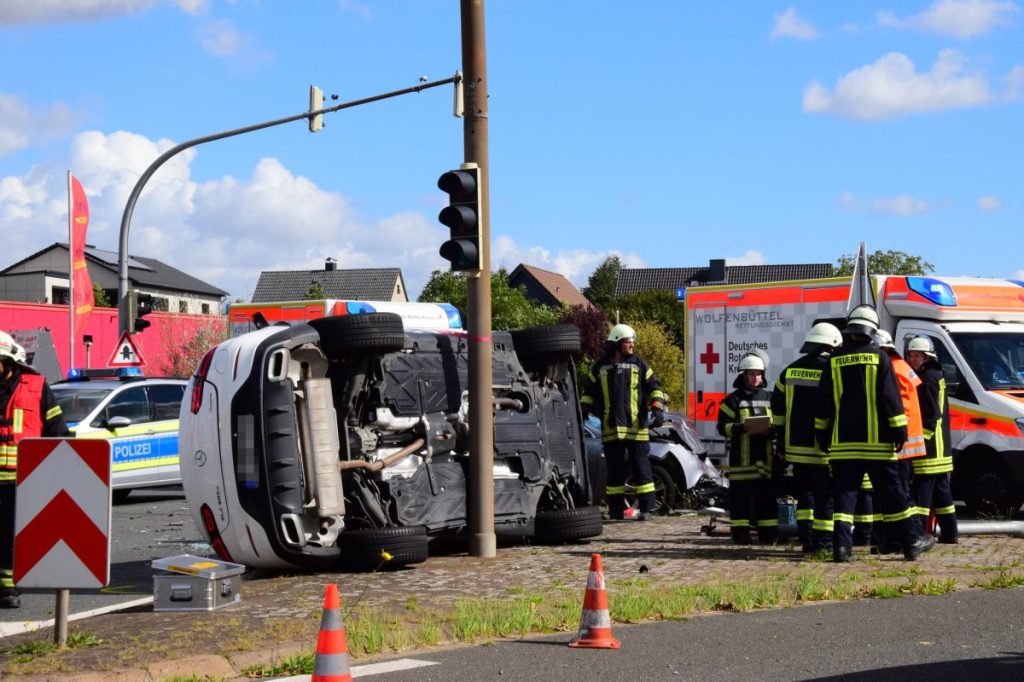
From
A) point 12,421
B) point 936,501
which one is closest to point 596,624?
point 12,421

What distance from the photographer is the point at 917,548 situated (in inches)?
429

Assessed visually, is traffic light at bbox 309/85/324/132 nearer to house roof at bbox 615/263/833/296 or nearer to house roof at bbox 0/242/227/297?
house roof at bbox 0/242/227/297

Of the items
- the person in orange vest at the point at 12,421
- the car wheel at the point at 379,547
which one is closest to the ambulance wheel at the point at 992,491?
the car wheel at the point at 379,547

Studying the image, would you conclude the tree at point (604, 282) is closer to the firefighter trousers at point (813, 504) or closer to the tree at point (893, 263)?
the tree at point (893, 263)

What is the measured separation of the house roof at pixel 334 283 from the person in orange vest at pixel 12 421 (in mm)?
95221

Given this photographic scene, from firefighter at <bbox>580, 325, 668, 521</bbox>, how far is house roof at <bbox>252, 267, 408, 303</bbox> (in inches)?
3585

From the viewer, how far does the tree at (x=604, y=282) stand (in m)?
110

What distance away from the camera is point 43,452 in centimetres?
724

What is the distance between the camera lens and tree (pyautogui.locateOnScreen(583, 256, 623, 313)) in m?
110

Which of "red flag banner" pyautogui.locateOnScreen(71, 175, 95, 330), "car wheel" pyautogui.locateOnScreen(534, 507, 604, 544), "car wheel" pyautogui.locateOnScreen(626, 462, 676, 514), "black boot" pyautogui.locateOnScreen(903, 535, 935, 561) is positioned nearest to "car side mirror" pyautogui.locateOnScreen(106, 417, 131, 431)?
"car wheel" pyautogui.locateOnScreen(626, 462, 676, 514)

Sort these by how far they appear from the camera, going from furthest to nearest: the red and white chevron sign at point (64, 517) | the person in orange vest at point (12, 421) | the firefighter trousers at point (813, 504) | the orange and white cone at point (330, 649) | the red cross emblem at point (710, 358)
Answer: the red cross emblem at point (710, 358) → the firefighter trousers at point (813, 504) → the person in orange vest at point (12, 421) → the red and white chevron sign at point (64, 517) → the orange and white cone at point (330, 649)

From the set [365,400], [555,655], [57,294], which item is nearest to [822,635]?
[555,655]

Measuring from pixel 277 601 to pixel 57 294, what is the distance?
253ft

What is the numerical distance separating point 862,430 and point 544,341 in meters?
2.78
